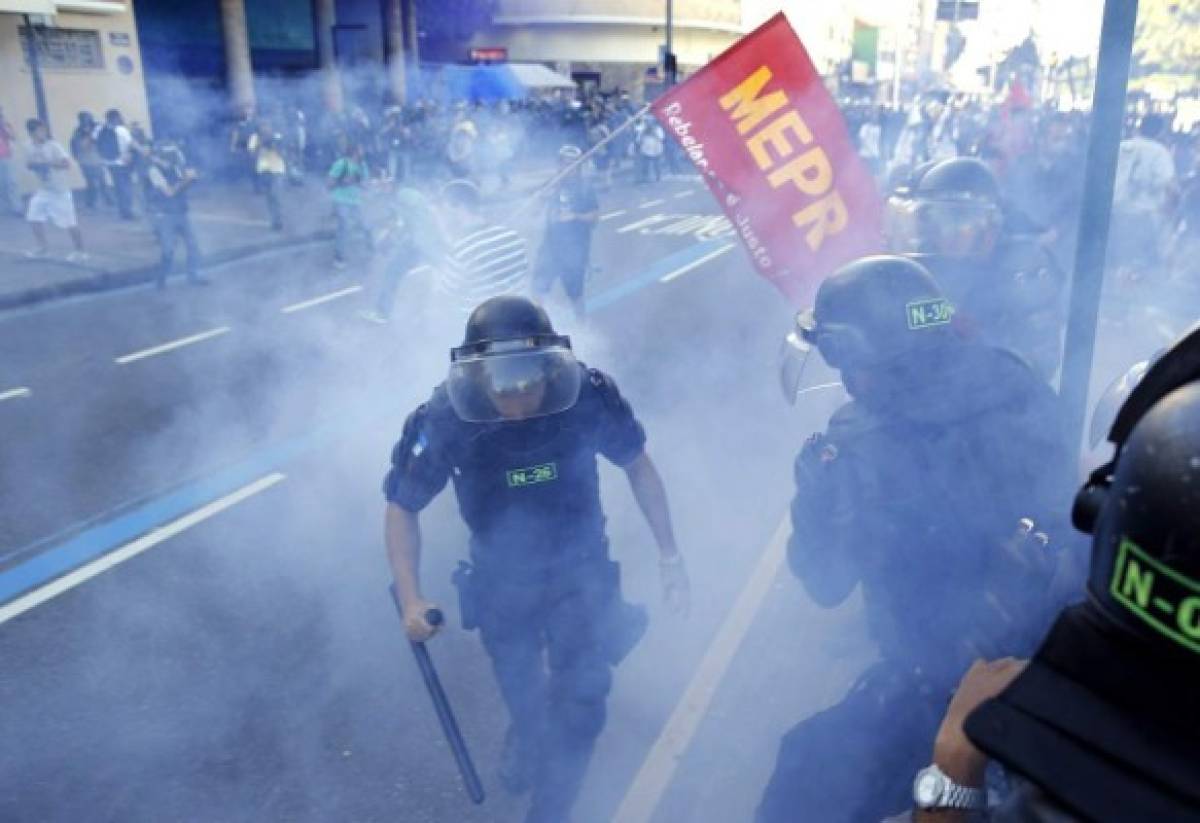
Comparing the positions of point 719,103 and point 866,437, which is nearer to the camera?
point 866,437

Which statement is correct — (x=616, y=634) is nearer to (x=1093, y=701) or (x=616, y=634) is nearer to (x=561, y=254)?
(x=1093, y=701)

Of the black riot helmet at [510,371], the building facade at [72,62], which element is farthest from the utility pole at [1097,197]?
the building facade at [72,62]

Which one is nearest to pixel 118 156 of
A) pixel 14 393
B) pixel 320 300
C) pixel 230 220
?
pixel 230 220

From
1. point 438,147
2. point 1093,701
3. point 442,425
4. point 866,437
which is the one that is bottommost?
point 438,147

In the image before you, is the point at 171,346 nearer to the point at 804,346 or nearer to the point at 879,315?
the point at 804,346

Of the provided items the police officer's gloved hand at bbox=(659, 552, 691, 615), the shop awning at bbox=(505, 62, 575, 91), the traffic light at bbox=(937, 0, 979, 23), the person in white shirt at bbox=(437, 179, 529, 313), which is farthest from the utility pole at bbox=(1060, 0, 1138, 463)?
the shop awning at bbox=(505, 62, 575, 91)

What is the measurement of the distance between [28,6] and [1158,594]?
16.5 metres

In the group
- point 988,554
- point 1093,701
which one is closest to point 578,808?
point 988,554

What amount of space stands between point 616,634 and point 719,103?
2.17 metres

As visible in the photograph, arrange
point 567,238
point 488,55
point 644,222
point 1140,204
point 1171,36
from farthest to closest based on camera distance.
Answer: point 488,55 → point 1171,36 → point 644,222 → point 1140,204 → point 567,238

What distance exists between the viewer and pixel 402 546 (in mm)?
2713

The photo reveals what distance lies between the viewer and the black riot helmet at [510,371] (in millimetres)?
2498

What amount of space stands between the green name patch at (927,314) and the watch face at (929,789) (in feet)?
3.24

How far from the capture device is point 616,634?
2.78 metres
